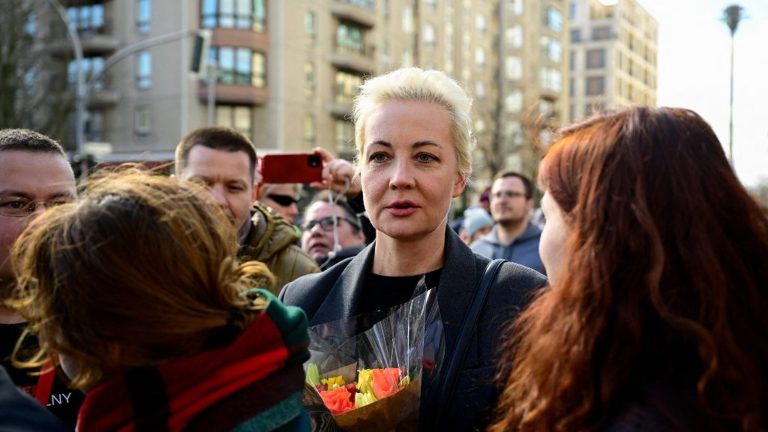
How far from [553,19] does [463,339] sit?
59.5 meters

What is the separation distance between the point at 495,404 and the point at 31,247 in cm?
140

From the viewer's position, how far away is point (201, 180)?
381 cm

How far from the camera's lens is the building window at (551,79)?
56.3 metres

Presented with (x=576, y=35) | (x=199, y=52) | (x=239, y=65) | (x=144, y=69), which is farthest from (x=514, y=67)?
(x=199, y=52)

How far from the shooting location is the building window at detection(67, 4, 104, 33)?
34344 mm

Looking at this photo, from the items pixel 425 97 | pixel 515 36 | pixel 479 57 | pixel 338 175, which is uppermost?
pixel 515 36

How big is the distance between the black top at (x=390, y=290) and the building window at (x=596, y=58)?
8033cm

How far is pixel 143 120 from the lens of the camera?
33562mm

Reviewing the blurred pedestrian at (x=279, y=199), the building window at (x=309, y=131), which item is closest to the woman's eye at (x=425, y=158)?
the blurred pedestrian at (x=279, y=199)

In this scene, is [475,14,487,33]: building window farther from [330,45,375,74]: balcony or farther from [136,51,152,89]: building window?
[136,51,152,89]: building window

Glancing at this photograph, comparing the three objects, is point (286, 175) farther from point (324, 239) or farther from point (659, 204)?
point (659, 204)

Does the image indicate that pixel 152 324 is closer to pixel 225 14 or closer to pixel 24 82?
pixel 24 82

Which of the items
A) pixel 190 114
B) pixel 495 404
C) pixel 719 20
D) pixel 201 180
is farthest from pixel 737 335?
pixel 190 114

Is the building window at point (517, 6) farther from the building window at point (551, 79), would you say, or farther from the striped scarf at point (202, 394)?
the striped scarf at point (202, 394)
